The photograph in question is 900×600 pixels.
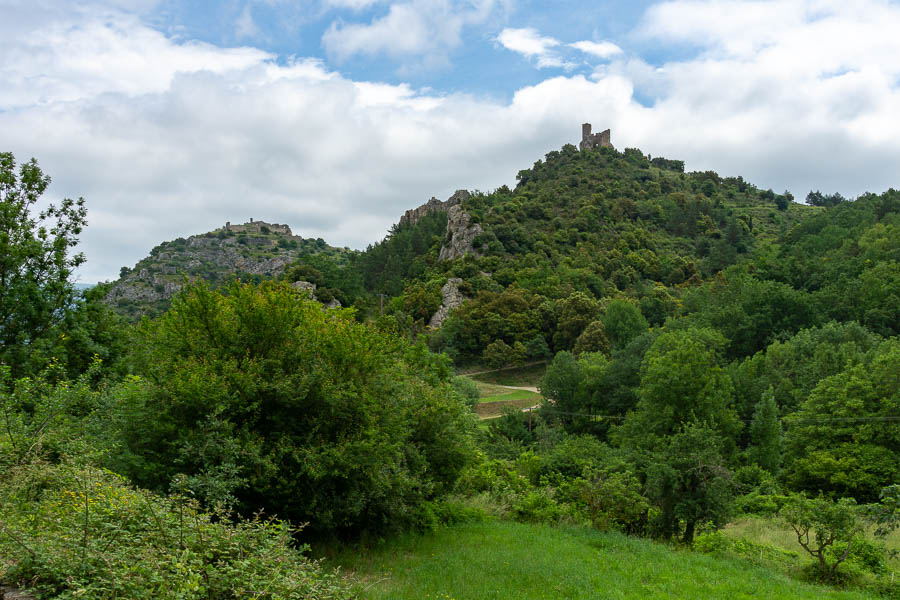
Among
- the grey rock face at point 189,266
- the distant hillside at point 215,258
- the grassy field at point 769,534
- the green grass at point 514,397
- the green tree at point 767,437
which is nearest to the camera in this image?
the grassy field at point 769,534

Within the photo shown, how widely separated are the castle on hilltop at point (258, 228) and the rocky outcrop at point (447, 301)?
125m

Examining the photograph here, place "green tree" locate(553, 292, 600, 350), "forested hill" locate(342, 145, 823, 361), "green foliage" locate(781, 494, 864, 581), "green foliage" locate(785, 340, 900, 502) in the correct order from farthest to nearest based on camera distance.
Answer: "forested hill" locate(342, 145, 823, 361)
"green tree" locate(553, 292, 600, 350)
"green foliage" locate(785, 340, 900, 502)
"green foliage" locate(781, 494, 864, 581)

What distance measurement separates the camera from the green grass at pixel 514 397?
49.9 meters

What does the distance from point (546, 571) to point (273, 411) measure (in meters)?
6.50

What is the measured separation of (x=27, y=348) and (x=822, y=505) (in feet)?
66.3

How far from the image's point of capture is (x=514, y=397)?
51.8 m

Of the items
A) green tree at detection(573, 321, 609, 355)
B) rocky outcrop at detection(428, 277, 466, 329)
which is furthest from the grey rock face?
green tree at detection(573, 321, 609, 355)

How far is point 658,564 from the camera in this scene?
12.4 metres

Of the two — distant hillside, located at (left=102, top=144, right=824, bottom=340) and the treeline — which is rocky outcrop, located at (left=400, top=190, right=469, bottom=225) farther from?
the treeline

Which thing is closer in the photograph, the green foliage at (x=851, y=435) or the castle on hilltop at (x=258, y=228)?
the green foliage at (x=851, y=435)

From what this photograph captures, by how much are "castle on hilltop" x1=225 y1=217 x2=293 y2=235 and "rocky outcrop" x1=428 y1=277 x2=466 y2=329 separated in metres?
125

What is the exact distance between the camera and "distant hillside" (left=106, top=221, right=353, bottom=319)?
359ft

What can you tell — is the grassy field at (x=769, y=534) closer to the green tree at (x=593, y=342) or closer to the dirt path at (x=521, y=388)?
the dirt path at (x=521, y=388)

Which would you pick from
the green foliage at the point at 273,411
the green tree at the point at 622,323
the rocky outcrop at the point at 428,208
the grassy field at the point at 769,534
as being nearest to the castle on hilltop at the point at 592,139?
the rocky outcrop at the point at 428,208
